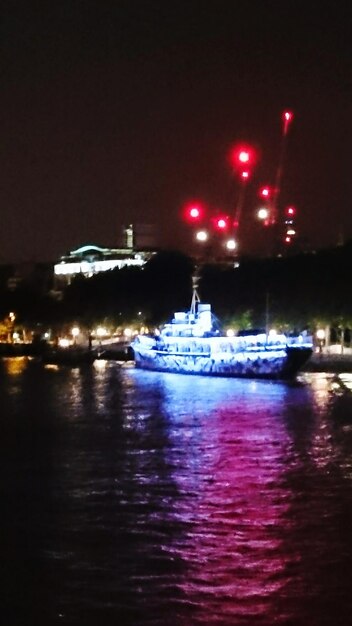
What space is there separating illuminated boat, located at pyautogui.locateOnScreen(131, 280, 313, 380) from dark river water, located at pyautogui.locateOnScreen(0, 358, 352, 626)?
12047mm

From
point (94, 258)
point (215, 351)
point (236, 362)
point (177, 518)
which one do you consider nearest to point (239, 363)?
point (236, 362)

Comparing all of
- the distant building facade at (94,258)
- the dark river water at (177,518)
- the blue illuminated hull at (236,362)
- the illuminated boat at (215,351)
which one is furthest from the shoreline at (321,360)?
the distant building facade at (94,258)

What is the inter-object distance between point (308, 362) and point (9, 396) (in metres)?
12.6

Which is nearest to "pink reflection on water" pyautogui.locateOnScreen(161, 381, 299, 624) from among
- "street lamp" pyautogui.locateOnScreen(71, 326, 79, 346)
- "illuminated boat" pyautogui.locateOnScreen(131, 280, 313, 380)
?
"illuminated boat" pyautogui.locateOnScreen(131, 280, 313, 380)

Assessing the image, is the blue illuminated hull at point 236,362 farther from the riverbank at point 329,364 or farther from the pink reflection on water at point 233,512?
the pink reflection on water at point 233,512

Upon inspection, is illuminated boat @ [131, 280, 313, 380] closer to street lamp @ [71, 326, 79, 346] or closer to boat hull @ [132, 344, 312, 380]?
boat hull @ [132, 344, 312, 380]

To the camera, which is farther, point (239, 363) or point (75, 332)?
point (75, 332)

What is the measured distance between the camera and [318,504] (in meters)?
12.0

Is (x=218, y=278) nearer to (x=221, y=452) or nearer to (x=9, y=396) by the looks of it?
(x=9, y=396)

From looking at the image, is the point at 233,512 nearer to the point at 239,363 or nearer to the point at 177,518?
the point at 177,518

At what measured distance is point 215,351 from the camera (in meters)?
38.6

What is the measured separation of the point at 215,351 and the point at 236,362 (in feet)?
5.29

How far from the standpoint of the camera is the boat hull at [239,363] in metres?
35.4

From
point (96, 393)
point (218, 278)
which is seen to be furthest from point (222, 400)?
point (218, 278)
